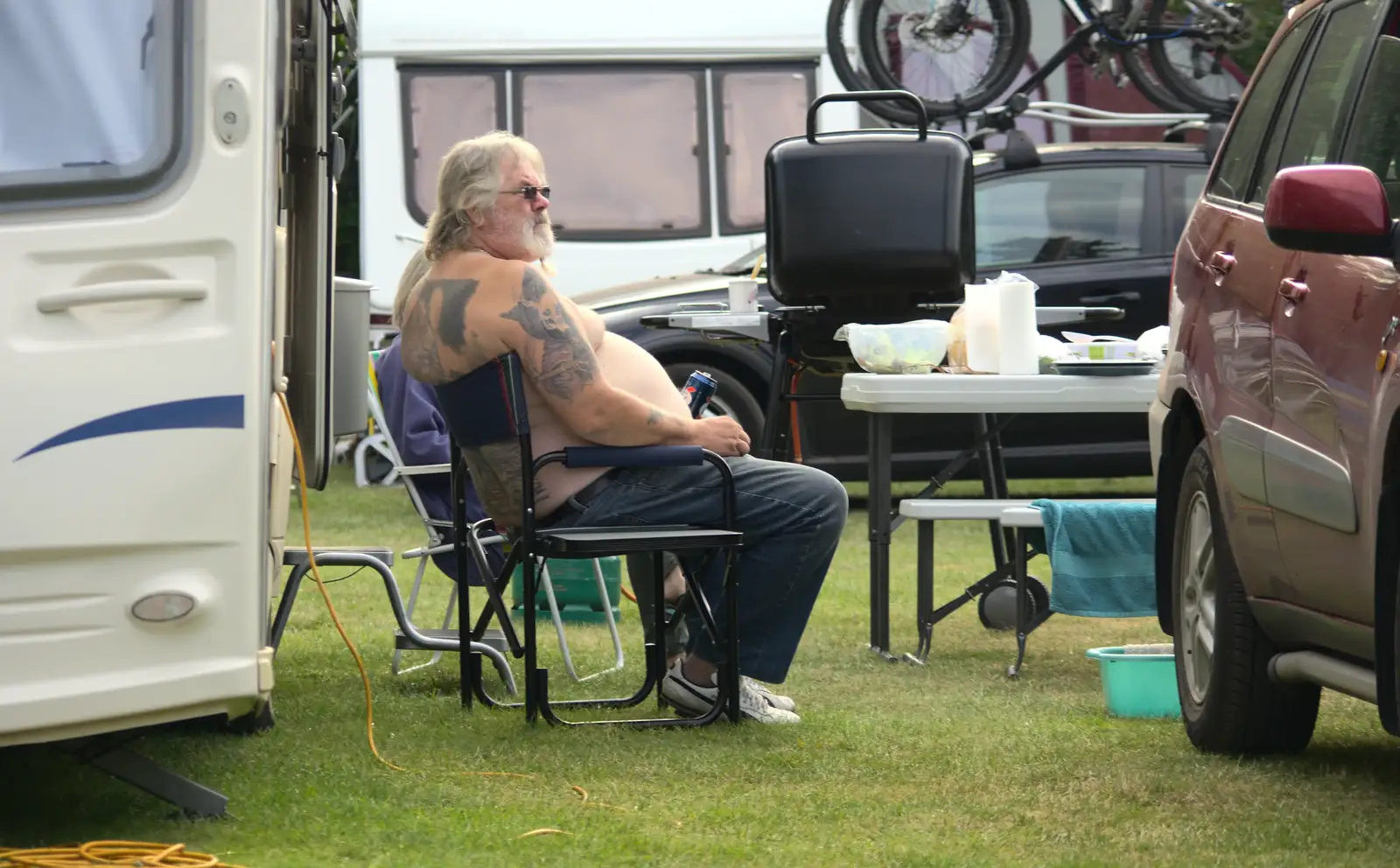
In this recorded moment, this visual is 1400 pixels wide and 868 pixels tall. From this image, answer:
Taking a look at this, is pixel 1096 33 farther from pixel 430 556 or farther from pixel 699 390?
pixel 430 556

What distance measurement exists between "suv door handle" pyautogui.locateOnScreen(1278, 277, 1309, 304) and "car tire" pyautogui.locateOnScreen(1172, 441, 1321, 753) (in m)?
0.62

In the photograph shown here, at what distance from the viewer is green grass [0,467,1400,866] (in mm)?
4074

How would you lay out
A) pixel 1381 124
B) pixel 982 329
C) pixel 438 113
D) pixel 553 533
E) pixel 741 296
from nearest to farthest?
1. pixel 1381 124
2. pixel 553 533
3. pixel 982 329
4. pixel 741 296
5. pixel 438 113

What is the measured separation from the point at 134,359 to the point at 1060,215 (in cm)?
722

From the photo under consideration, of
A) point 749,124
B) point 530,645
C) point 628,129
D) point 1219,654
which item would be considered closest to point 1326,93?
point 1219,654

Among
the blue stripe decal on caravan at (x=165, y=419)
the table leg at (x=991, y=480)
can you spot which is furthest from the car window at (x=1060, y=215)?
the blue stripe decal on caravan at (x=165, y=419)

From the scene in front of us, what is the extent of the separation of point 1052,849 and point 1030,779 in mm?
706

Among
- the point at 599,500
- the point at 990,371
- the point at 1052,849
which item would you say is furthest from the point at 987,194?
the point at 1052,849

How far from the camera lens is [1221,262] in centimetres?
486

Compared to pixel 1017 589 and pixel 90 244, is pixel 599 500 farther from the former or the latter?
pixel 90 244

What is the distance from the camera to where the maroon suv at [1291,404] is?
3742mm

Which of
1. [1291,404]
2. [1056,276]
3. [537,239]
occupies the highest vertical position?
[537,239]

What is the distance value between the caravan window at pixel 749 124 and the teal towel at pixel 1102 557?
6422mm

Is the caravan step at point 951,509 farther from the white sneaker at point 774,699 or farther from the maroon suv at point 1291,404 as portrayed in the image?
the maroon suv at point 1291,404
